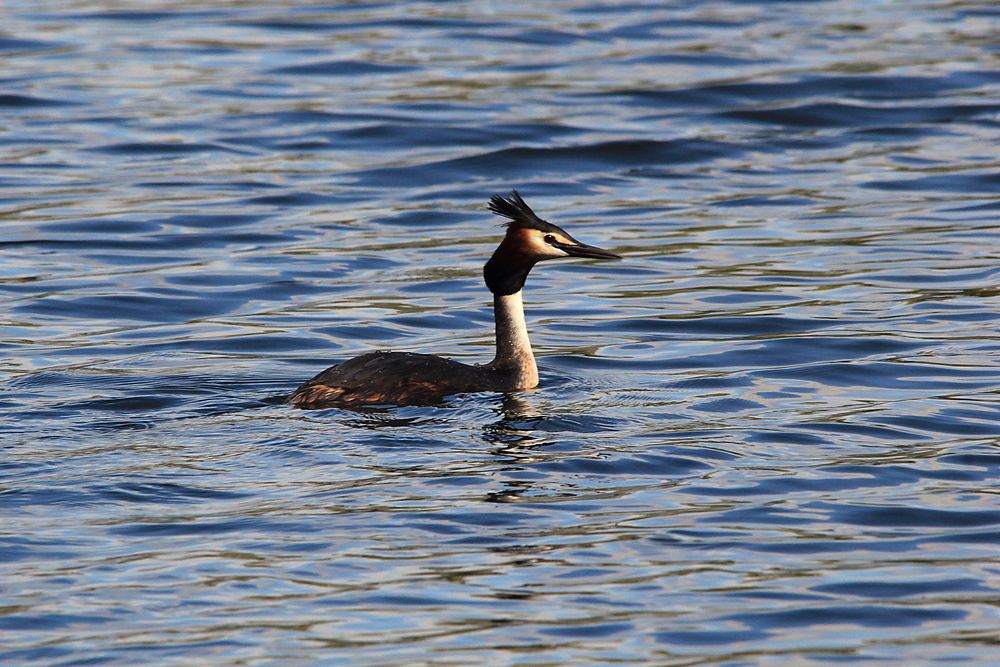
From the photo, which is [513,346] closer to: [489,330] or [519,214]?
[519,214]

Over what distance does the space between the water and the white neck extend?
189mm

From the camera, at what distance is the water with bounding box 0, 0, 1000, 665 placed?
729cm

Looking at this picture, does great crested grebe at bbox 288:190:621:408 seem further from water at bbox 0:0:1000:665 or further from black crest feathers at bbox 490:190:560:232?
water at bbox 0:0:1000:665

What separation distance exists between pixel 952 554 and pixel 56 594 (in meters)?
3.79

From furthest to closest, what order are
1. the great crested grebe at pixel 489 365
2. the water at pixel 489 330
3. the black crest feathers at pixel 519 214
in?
the black crest feathers at pixel 519 214
the great crested grebe at pixel 489 365
the water at pixel 489 330

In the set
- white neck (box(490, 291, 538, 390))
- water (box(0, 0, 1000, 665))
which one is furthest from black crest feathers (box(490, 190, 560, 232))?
water (box(0, 0, 1000, 665))

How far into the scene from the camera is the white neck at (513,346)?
10969 mm

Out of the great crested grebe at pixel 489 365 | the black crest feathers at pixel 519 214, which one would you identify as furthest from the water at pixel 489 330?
the black crest feathers at pixel 519 214

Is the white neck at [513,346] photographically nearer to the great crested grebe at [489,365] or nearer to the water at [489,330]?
the great crested grebe at [489,365]

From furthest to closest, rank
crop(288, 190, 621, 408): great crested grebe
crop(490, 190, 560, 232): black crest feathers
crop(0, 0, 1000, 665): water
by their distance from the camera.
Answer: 1. crop(490, 190, 560, 232): black crest feathers
2. crop(288, 190, 621, 408): great crested grebe
3. crop(0, 0, 1000, 665): water

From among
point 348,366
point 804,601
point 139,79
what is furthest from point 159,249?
point 804,601

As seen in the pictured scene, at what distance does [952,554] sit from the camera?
25.8ft

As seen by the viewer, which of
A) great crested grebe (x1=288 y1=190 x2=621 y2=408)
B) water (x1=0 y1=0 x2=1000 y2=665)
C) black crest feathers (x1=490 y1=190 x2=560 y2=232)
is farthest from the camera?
black crest feathers (x1=490 y1=190 x2=560 y2=232)

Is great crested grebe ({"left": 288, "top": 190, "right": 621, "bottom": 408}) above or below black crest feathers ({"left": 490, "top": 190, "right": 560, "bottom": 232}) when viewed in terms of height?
below
